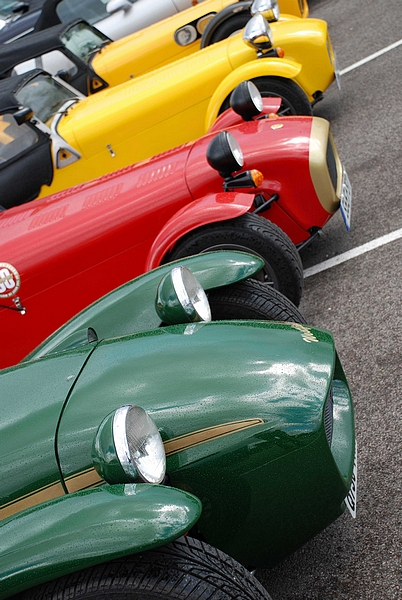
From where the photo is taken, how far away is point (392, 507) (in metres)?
2.63

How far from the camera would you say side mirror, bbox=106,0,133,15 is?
8.93 metres

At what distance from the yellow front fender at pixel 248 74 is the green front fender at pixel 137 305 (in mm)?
2701

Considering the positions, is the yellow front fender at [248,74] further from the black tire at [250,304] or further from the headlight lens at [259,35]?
the black tire at [250,304]

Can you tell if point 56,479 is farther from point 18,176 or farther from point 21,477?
point 18,176

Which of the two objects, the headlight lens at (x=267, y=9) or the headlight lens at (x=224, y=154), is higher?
the headlight lens at (x=224, y=154)

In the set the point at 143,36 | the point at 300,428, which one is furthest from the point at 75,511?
the point at 143,36

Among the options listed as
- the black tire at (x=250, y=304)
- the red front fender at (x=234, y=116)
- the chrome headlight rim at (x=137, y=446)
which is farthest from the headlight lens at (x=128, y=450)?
the red front fender at (x=234, y=116)

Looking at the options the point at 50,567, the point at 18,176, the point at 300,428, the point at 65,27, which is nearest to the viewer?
the point at 50,567

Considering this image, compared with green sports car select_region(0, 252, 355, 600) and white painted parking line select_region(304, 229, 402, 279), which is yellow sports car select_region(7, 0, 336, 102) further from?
green sports car select_region(0, 252, 355, 600)

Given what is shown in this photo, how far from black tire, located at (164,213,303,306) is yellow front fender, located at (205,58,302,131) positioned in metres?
2.01

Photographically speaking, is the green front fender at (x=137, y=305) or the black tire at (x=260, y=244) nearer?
the green front fender at (x=137, y=305)

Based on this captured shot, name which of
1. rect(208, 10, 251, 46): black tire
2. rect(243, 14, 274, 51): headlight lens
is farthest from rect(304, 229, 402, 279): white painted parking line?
rect(208, 10, 251, 46): black tire

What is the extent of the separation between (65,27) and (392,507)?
6769mm

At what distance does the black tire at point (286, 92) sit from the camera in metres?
5.82
